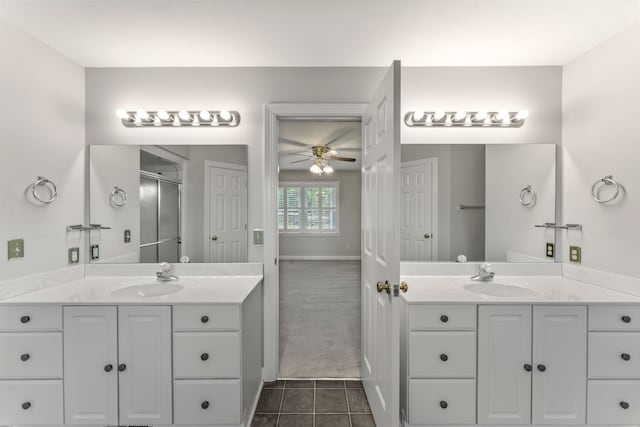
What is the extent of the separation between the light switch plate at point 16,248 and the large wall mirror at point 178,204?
1.48 ft

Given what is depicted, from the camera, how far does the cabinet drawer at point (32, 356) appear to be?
157cm

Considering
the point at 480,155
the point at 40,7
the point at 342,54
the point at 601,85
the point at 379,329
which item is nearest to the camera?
the point at 40,7

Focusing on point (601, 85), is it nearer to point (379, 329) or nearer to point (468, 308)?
point (468, 308)

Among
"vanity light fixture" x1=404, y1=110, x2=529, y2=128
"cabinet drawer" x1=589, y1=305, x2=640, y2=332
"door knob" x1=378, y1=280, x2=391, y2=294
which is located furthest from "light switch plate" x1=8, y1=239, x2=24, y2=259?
"cabinet drawer" x1=589, y1=305, x2=640, y2=332

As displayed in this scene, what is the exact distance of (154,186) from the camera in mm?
2211

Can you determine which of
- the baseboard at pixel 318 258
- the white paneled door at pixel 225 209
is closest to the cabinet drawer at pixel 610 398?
the white paneled door at pixel 225 209

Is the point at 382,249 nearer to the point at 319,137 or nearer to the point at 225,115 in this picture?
the point at 225,115

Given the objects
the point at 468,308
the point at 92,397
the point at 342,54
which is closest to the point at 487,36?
the point at 342,54

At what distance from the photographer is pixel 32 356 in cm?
158

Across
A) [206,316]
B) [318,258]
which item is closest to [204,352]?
[206,316]

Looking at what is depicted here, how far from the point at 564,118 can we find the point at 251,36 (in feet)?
7.47

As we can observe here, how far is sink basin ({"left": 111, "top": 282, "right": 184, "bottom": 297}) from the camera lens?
6.30 feet

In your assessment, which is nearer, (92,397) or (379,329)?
(92,397)

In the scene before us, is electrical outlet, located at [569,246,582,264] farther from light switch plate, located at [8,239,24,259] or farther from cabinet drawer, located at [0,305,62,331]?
light switch plate, located at [8,239,24,259]
